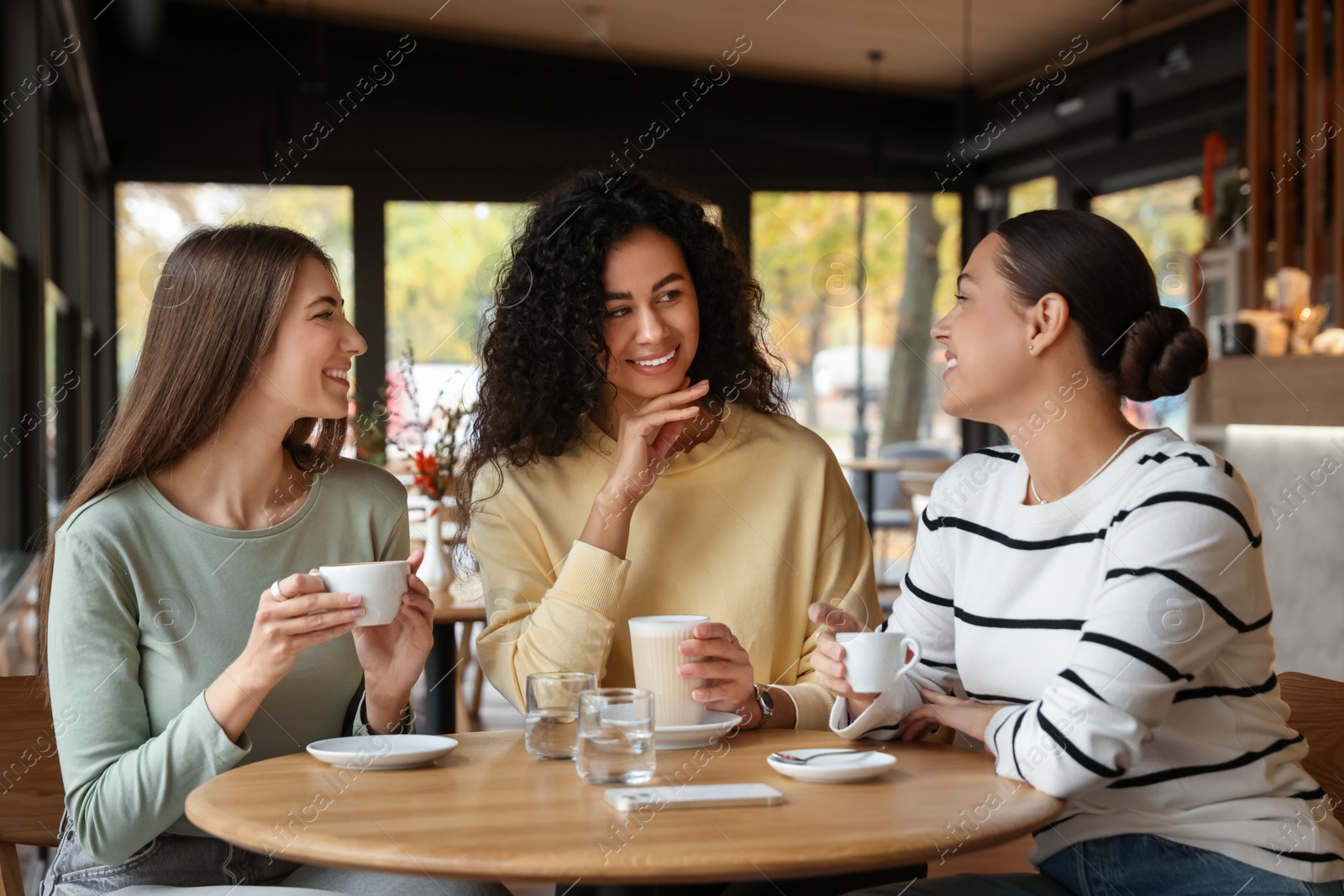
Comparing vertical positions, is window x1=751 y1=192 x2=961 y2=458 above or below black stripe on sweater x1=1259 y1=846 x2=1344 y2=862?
above

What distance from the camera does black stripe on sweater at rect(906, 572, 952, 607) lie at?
1751 mm

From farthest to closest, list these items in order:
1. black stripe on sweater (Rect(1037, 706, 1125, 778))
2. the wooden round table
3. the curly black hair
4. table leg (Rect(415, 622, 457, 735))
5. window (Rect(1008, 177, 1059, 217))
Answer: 1. window (Rect(1008, 177, 1059, 217))
2. table leg (Rect(415, 622, 457, 735))
3. the curly black hair
4. black stripe on sweater (Rect(1037, 706, 1125, 778))
5. the wooden round table

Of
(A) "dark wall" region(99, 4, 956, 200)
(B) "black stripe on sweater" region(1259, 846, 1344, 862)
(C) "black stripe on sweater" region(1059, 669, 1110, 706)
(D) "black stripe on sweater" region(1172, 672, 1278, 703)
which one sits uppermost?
(A) "dark wall" region(99, 4, 956, 200)

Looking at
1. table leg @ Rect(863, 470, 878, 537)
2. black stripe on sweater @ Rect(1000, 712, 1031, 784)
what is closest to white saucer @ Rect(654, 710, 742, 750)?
black stripe on sweater @ Rect(1000, 712, 1031, 784)

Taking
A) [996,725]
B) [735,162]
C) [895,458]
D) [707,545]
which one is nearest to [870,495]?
[895,458]

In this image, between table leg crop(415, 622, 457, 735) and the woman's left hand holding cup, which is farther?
table leg crop(415, 622, 457, 735)

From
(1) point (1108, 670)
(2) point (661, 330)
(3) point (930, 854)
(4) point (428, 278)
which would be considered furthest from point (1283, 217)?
(4) point (428, 278)

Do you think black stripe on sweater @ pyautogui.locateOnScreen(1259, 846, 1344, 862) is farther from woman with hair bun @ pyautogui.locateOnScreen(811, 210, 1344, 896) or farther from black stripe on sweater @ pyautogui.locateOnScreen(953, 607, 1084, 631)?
black stripe on sweater @ pyautogui.locateOnScreen(953, 607, 1084, 631)

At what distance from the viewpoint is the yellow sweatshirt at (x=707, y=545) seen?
75.5 inches

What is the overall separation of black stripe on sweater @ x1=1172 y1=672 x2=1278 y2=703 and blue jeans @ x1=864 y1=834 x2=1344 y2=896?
0.16m

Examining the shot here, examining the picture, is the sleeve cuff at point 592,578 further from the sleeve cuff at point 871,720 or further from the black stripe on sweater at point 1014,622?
the black stripe on sweater at point 1014,622

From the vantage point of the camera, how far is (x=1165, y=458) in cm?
152

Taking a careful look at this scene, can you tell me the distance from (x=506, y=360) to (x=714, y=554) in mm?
482

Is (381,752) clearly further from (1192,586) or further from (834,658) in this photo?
(1192,586)
